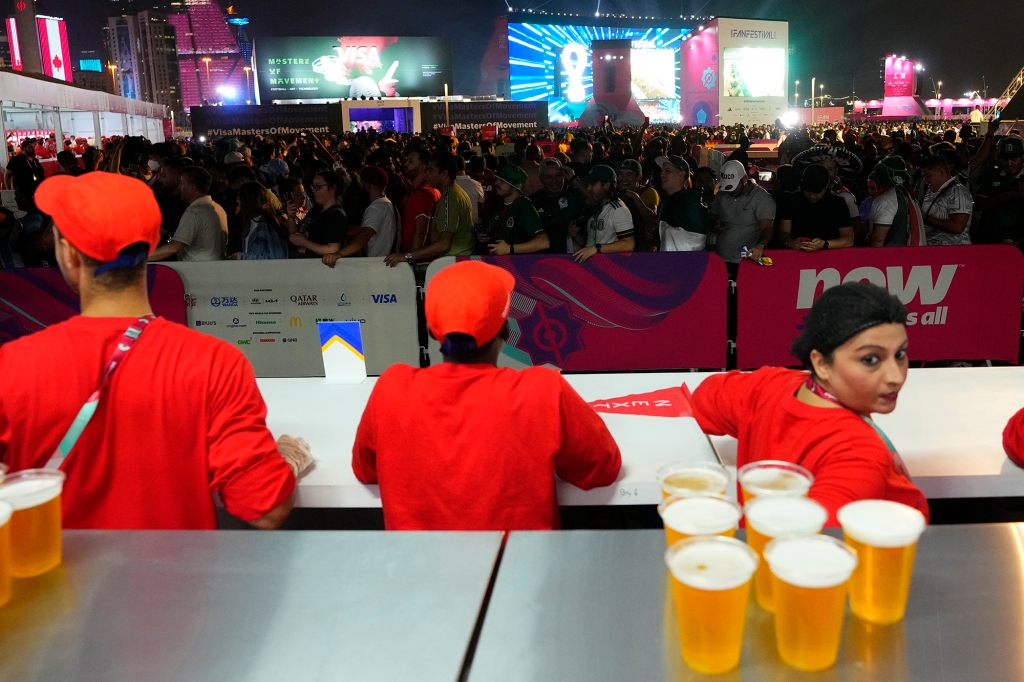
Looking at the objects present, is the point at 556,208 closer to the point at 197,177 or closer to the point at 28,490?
the point at 197,177

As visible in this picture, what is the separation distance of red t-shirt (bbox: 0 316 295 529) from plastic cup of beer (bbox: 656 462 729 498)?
102cm

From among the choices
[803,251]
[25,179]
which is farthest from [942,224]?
[25,179]

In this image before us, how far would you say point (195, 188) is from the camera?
7.19 metres

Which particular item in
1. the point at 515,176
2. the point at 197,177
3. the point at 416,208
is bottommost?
the point at 416,208

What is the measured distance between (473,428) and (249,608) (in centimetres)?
100

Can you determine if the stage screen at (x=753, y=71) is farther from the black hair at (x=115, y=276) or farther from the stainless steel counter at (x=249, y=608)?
the stainless steel counter at (x=249, y=608)

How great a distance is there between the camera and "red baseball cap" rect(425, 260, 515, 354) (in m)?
2.27

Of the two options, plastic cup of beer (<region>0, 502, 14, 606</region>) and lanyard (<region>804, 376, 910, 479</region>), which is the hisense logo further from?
plastic cup of beer (<region>0, 502, 14, 606</region>)

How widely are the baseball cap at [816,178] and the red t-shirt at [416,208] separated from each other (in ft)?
10.0

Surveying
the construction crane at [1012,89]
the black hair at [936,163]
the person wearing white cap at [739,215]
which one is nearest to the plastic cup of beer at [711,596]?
the person wearing white cap at [739,215]

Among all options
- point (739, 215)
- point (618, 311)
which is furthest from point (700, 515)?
point (739, 215)

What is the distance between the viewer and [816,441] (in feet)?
6.61

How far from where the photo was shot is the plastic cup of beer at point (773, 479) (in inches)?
58.2

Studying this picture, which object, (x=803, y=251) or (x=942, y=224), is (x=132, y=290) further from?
(x=942, y=224)
